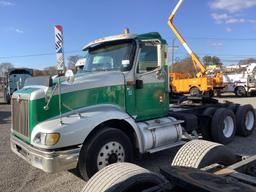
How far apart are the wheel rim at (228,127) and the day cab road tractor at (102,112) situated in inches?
46.8

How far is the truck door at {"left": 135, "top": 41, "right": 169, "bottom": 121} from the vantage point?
602 cm

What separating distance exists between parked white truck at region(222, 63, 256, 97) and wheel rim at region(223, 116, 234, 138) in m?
18.5

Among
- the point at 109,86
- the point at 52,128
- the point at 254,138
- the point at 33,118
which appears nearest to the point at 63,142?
the point at 52,128

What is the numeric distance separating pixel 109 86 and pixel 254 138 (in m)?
5.12

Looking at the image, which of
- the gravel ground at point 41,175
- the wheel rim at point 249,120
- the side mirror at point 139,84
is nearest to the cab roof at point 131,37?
the side mirror at point 139,84

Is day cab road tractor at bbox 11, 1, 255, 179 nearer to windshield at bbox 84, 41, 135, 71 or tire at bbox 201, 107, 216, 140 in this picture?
windshield at bbox 84, 41, 135, 71

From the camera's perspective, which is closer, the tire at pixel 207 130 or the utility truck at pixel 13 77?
the tire at pixel 207 130

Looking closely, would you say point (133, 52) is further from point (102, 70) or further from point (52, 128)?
point (52, 128)

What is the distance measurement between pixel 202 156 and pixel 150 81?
280cm

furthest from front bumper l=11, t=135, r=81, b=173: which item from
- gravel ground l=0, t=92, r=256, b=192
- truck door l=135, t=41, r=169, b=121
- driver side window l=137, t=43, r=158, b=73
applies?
driver side window l=137, t=43, r=158, b=73

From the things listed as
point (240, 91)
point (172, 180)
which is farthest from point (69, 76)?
point (240, 91)

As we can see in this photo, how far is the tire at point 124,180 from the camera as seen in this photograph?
2.75 metres

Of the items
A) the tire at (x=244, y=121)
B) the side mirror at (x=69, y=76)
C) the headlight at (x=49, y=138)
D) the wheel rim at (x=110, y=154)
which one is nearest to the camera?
the headlight at (x=49, y=138)

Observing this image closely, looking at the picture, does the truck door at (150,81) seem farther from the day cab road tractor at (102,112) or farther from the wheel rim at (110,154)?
the wheel rim at (110,154)
